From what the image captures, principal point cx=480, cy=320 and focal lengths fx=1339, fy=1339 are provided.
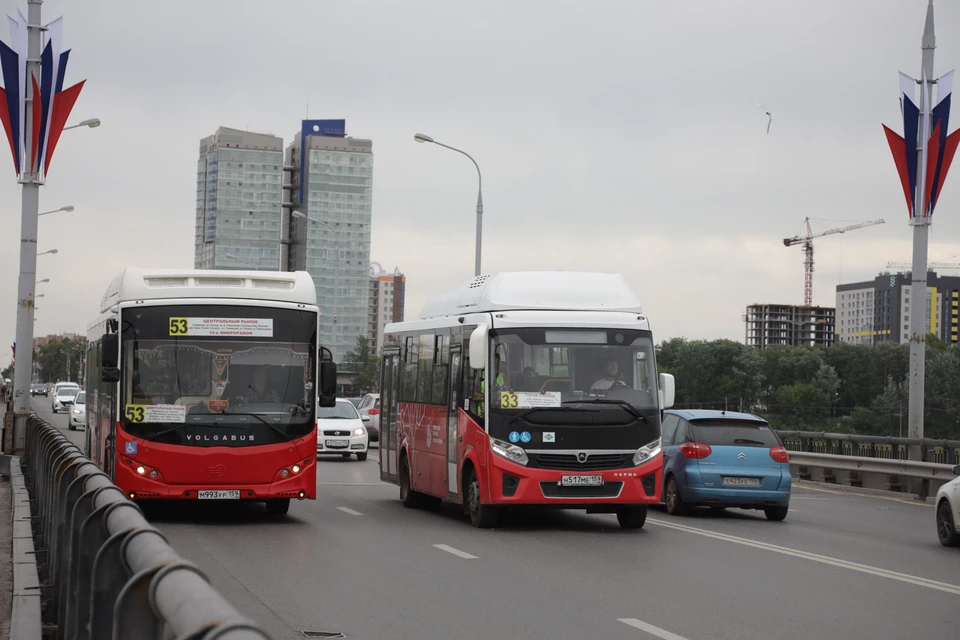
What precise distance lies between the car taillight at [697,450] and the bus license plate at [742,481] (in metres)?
0.44

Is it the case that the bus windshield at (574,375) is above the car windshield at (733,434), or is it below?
above

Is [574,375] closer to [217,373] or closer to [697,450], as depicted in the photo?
[697,450]

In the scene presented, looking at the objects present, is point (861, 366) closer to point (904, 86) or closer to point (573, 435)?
point (904, 86)

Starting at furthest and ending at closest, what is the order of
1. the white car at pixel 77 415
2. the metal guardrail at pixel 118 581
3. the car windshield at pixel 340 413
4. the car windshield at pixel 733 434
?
the white car at pixel 77 415 → the car windshield at pixel 340 413 → the car windshield at pixel 733 434 → the metal guardrail at pixel 118 581

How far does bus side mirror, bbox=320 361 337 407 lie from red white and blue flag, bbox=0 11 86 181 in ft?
38.9

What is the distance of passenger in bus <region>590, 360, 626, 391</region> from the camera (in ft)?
53.4

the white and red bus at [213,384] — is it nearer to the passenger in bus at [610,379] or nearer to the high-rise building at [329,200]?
the passenger in bus at [610,379]

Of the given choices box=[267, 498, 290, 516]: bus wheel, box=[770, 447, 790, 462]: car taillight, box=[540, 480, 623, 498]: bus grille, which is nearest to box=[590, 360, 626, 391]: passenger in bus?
box=[540, 480, 623, 498]: bus grille

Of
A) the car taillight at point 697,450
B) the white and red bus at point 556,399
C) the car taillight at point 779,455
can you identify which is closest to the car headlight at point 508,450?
the white and red bus at point 556,399

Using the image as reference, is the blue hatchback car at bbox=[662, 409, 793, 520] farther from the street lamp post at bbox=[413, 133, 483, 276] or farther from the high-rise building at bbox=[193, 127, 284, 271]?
the high-rise building at bbox=[193, 127, 284, 271]

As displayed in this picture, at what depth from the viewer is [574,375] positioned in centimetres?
1619

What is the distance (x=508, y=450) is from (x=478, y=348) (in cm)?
126

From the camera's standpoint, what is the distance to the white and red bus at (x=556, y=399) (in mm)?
15891

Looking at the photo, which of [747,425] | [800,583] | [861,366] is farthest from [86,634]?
[861,366]
